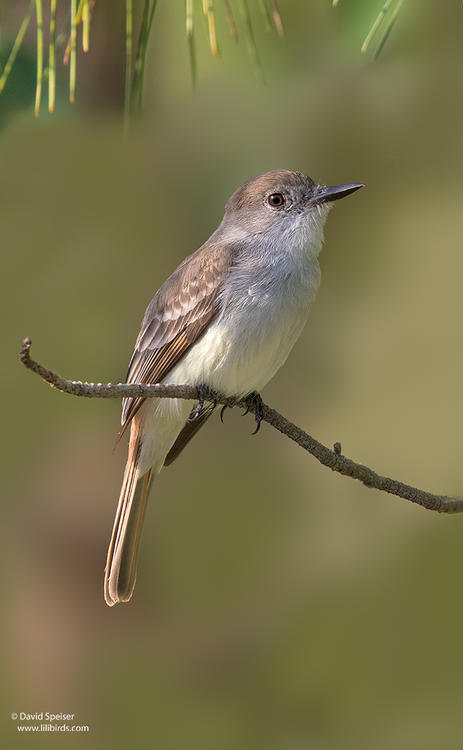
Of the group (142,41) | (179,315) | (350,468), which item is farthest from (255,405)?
(142,41)

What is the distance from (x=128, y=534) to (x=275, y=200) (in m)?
1.05

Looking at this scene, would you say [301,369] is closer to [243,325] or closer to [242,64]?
[242,64]

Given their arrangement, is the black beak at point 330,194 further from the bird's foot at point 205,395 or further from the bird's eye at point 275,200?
the bird's foot at point 205,395

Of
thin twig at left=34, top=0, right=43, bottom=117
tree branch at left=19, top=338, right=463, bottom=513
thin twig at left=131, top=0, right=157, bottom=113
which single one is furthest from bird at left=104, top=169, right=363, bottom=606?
thin twig at left=34, top=0, right=43, bottom=117

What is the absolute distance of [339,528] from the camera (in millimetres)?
4012

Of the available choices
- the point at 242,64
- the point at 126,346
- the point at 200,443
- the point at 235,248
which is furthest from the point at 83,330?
the point at 235,248

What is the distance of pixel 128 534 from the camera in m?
2.93

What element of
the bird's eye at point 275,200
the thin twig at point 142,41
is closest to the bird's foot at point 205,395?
the bird's eye at point 275,200

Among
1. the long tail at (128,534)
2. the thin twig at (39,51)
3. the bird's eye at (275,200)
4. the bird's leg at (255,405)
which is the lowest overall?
the long tail at (128,534)

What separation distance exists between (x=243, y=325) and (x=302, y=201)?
0.46 metres

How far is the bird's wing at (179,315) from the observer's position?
2.66 m

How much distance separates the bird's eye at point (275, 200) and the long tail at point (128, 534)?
2.47 ft

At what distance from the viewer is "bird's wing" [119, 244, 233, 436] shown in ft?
8.73

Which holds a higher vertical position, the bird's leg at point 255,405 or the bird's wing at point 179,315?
the bird's wing at point 179,315
